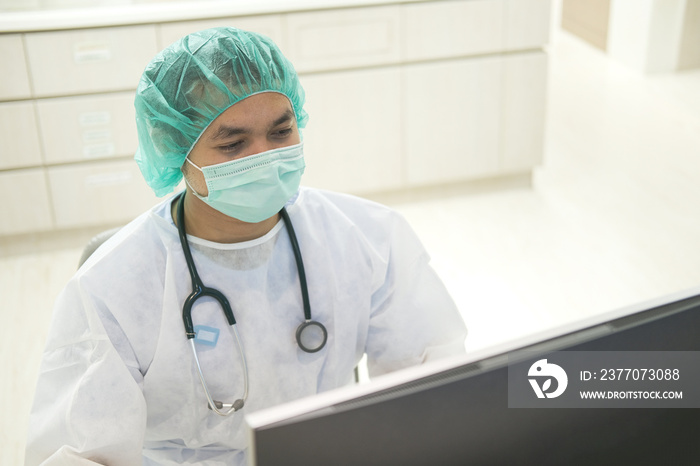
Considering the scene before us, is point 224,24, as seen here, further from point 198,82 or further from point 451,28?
point 198,82

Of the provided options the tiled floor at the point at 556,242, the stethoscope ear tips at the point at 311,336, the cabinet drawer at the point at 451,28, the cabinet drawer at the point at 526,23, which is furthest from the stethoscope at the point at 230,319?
the cabinet drawer at the point at 526,23

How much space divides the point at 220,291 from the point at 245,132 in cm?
26

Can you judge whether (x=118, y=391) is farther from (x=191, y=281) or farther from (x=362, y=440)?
(x=362, y=440)

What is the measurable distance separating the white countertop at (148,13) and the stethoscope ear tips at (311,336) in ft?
6.65

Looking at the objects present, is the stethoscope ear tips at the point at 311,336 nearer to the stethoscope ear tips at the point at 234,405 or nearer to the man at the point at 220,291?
the man at the point at 220,291

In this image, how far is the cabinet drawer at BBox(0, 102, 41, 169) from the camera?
3049mm

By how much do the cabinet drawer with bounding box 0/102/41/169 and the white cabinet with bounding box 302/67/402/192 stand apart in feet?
3.51

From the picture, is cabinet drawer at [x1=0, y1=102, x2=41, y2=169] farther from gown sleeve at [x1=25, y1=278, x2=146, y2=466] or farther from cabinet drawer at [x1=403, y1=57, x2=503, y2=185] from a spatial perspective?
gown sleeve at [x1=25, y1=278, x2=146, y2=466]

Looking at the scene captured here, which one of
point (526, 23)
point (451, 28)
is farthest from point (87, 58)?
point (526, 23)

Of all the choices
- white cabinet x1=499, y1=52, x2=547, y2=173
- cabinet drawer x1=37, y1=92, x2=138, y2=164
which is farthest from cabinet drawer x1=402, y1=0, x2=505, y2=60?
cabinet drawer x1=37, y1=92, x2=138, y2=164

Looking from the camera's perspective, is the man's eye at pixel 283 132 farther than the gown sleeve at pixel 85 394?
Yes

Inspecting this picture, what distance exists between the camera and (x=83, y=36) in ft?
9.83

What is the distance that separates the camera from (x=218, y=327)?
129 cm

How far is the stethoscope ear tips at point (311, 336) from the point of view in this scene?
1321mm
